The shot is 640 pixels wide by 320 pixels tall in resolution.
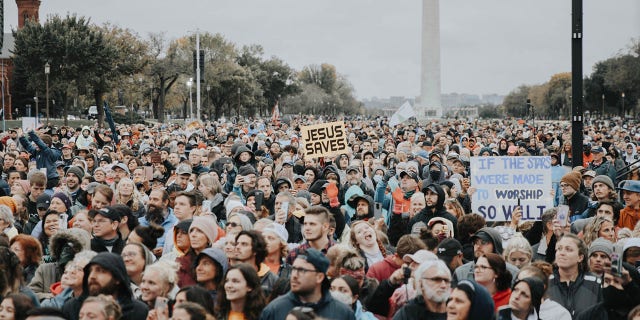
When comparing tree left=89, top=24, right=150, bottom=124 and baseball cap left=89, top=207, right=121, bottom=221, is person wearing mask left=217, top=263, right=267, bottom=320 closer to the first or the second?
baseball cap left=89, top=207, right=121, bottom=221

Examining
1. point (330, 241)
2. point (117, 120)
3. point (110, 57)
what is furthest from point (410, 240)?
point (117, 120)

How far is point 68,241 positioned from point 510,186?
218 inches

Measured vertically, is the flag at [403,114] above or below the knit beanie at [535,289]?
above

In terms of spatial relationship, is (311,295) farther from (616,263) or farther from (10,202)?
(10,202)

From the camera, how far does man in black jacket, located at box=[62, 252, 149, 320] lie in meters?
6.44

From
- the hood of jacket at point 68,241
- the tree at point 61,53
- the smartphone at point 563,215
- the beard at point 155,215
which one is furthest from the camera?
the tree at point 61,53

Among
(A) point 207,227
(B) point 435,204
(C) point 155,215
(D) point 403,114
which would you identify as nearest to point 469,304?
(A) point 207,227

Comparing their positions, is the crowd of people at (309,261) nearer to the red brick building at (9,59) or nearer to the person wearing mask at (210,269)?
the person wearing mask at (210,269)

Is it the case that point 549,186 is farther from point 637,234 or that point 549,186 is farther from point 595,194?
point 637,234

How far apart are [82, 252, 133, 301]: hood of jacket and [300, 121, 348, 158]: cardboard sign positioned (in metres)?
10.8

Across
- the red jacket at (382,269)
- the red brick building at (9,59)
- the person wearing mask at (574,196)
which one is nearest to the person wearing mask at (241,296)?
the red jacket at (382,269)

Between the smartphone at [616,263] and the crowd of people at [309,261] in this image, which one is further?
the smartphone at [616,263]

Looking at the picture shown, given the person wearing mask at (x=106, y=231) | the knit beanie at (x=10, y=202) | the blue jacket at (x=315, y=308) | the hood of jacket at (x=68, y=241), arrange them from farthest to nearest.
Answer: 1. the knit beanie at (x=10, y=202)
2. the person wearing mask at (x=106, y=231)
3. the hood of jacket at (x=68, y=241)
4. the blue jacket at (x=315, y=308)

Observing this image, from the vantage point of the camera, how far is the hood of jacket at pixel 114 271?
650cm
